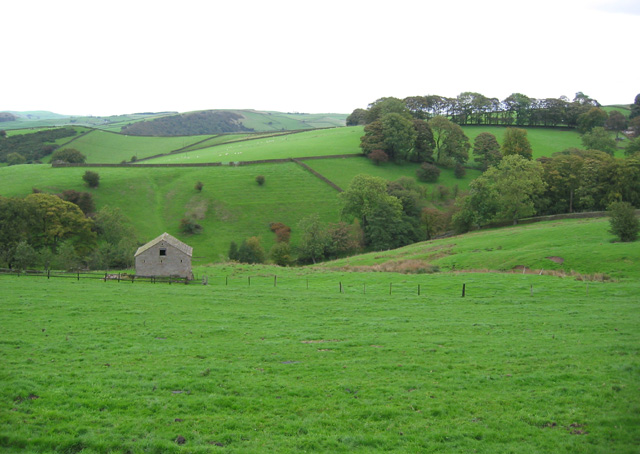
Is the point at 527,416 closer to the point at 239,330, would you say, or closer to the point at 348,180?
the point at 239,330

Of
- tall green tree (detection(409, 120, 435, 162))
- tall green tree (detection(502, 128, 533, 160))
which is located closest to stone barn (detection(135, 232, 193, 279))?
tall green tree (detection(409, 120, 435, 162))

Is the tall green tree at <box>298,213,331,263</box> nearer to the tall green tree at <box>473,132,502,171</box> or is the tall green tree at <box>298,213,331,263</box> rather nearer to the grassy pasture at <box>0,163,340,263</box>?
the grassy pasture at <box>0,163,340,263</box>

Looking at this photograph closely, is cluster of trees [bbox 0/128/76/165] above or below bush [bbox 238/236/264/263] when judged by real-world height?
above

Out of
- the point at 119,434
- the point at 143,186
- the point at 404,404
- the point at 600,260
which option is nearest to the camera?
the point at 119,434

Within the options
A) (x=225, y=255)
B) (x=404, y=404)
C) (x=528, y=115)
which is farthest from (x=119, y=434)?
(x=528, y=115)

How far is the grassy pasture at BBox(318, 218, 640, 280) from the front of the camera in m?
38.9

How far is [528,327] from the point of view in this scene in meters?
22.3

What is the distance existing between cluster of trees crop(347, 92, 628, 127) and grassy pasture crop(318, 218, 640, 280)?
82173 millimetres

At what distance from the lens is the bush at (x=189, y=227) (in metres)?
78.6

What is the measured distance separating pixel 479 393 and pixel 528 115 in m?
143

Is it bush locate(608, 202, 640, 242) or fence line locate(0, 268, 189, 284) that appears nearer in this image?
fence line locate(0, 268, 189, 284)

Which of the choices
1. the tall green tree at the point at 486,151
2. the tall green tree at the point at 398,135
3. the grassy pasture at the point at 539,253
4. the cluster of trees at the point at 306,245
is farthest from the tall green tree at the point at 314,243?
the tall green tree at the point at 486,151

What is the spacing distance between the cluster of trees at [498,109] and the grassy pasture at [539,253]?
82173 mm

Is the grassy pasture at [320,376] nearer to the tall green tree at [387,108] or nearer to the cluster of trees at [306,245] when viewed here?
the cluster of trees at [306,245]
